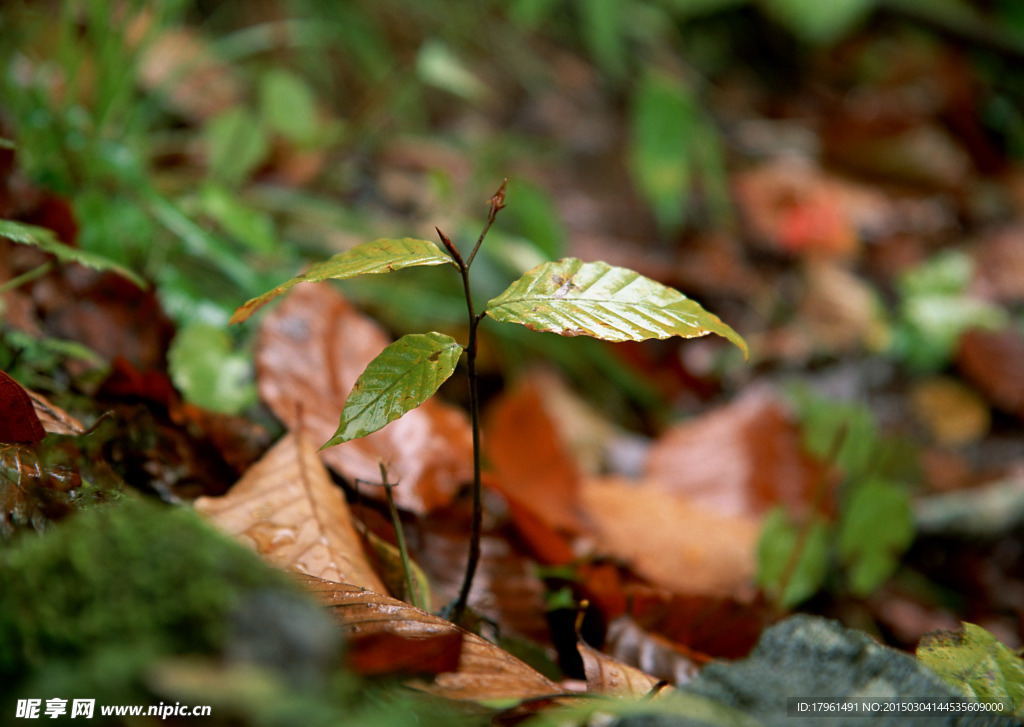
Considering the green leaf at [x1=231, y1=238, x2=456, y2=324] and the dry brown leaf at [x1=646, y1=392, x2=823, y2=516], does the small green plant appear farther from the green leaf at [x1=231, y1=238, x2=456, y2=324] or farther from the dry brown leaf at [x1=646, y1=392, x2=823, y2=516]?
the green leaf at [x1=231, y1=238, x2=456, y2=324]

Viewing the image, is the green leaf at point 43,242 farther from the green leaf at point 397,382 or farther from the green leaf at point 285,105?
the green leaf at point 285,105

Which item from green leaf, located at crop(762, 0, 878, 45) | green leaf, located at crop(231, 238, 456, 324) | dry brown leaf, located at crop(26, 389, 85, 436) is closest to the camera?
green leaf, located at crop(231, 238, 456, 324)

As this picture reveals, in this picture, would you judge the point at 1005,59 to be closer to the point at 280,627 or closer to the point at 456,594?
the point at 456,594

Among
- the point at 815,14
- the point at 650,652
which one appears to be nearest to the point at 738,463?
the point at 650,652

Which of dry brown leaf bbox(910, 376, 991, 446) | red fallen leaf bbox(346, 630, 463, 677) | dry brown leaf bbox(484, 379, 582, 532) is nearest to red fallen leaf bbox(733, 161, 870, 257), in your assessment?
dry brown leaf bbox(910, 376, 991, 446)

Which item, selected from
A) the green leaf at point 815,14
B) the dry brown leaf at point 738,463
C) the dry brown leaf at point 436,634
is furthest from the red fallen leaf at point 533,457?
the green leaf at point 815,14

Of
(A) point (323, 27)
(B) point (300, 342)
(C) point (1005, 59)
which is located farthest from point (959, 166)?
(B) point (300, 342)
